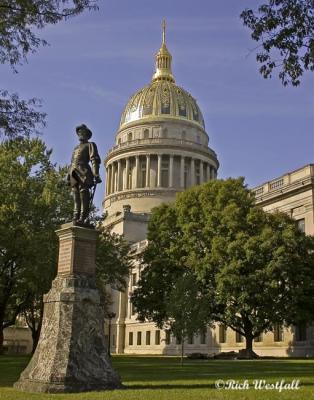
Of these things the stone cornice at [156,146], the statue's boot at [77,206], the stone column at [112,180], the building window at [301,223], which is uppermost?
the stone cornice at [156,146]

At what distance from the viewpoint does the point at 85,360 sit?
1499 centimetres

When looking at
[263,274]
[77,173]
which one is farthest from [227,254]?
[77,173]

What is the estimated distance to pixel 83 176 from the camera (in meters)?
17.0

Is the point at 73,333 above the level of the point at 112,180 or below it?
below

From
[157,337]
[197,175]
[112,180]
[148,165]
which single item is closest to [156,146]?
[148,165]

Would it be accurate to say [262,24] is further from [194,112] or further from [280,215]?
[194,112]

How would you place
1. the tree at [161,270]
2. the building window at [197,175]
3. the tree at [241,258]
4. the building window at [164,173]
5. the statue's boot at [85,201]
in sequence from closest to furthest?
the statue's boot at [85,201] < the tree at [241,258] < the tree at [161,270] < the building window at [164,173] < the building window at [197,175]

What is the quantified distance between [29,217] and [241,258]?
16.3 m

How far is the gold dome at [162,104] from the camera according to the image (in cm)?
10591

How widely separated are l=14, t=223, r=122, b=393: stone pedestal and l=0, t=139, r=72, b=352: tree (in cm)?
2231

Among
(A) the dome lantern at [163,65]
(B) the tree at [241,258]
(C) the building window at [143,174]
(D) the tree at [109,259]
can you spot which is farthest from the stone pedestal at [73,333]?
(A) the dome lantern at [163,65]

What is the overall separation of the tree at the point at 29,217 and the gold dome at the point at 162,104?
210 feet

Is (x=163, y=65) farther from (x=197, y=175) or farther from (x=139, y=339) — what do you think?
(x=139, y=339)

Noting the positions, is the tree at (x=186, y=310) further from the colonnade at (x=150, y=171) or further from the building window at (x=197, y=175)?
the building window at (x=197, y=175)
